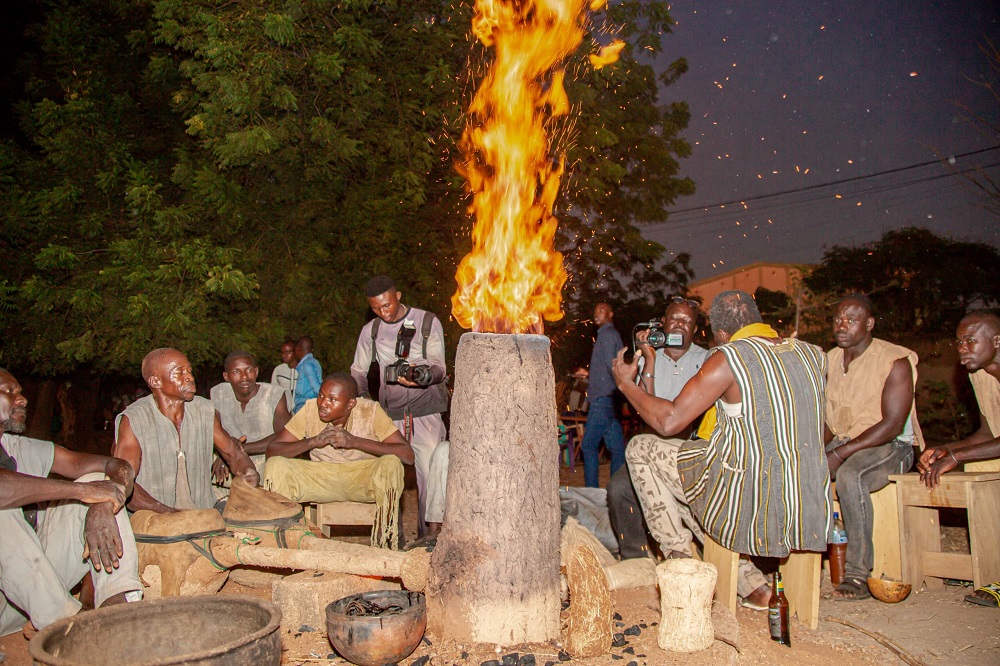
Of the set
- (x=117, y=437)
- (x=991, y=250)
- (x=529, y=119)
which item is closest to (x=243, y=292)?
(x=117, y=437)

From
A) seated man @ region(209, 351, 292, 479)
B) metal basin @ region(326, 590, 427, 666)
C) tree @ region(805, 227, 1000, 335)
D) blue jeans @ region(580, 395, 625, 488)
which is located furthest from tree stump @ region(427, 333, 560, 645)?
tree @ region(805, 227, 1000, 335)

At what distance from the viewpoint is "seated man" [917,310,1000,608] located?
545 cm

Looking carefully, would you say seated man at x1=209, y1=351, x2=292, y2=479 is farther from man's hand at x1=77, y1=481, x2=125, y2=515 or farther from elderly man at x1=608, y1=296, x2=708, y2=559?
elderly man at x1=608, y1=296, x2=708, y2=559

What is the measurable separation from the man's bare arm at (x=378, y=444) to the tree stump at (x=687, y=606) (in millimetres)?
2625

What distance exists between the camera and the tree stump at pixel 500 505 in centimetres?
396

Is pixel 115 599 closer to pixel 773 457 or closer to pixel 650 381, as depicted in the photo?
pixel 650 381

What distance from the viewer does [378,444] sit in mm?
6043

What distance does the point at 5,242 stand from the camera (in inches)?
459

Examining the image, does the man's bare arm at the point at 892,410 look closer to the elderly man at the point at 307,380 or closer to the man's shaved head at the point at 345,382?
the man's shaved head at the point at 345,382

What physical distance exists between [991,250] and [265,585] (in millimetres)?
28213

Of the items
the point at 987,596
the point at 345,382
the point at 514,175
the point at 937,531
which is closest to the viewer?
the point at 514,175

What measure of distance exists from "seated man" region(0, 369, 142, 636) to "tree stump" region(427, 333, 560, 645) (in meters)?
1.84

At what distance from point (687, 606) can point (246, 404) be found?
15.9 ft

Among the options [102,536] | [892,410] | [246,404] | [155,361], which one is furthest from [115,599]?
[892,410]
